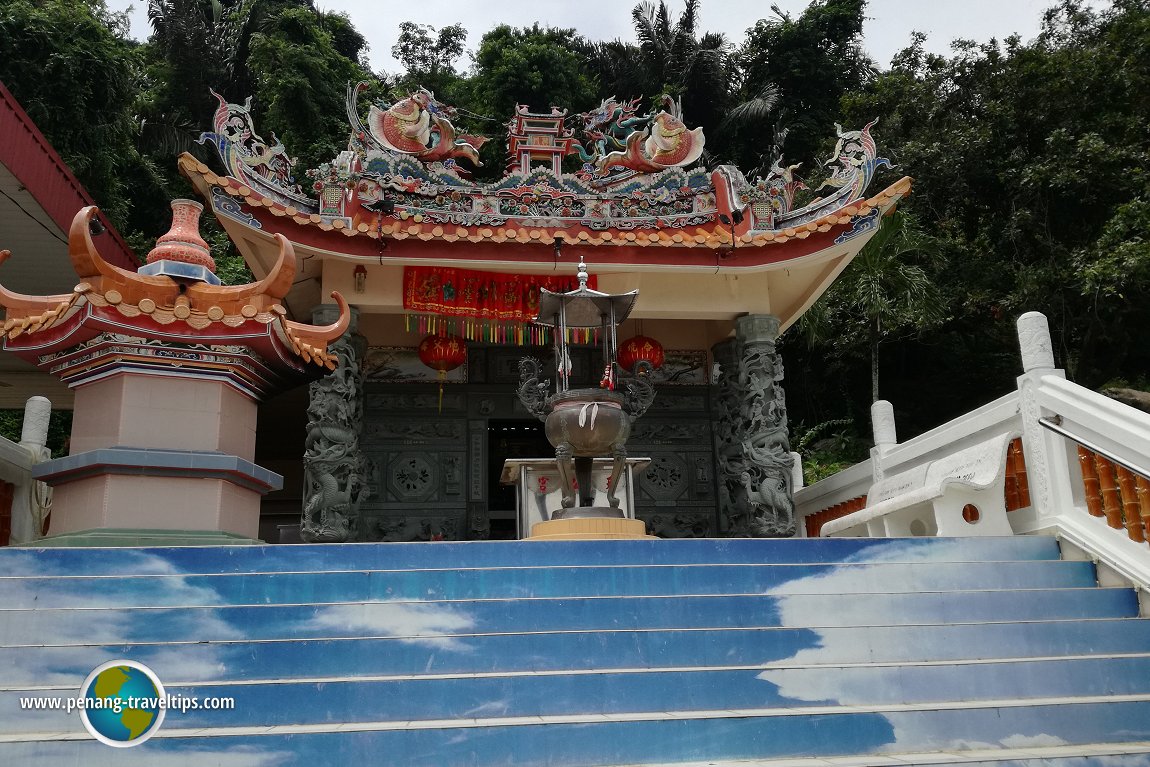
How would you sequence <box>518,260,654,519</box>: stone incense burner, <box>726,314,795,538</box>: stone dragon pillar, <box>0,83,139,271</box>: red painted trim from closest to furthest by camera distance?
<box>518,260,654,519</box>: stone incense burner → <box>0,83,139,271</box>: red painted trim → <box>726,314,795,538</box>: stone dragon pillar

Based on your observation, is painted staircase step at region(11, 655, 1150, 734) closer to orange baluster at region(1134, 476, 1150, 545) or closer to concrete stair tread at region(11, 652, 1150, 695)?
concrete stair tread at region(11, 652, 1150, 695)

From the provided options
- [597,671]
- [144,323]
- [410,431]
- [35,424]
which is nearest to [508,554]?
[597,671]

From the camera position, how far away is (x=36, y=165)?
6.45m

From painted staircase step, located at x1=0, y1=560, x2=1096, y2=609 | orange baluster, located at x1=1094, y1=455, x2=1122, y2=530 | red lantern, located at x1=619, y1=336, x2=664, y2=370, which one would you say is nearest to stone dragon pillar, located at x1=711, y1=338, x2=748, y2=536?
red lantern, located at x1=619, y1=336, x2=664, y2=370

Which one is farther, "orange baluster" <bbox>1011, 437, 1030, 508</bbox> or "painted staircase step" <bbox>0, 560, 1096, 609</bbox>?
"orange baluster" <bbox>1011, 437, 1030, 508</bbox>

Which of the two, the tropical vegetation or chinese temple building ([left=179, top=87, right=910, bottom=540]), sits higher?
the tropical vegetation

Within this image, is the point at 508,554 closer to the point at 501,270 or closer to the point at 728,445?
the point at 501,270

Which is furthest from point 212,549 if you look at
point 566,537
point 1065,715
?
point 1065,715

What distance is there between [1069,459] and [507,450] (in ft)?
20.1

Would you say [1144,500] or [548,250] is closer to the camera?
[1144,500]

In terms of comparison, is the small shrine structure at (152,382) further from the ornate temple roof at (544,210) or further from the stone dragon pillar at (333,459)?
the ornate temple roof at (544,210)

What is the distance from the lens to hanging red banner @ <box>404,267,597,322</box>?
7891 mm

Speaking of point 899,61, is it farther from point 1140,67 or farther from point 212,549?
point 212,549

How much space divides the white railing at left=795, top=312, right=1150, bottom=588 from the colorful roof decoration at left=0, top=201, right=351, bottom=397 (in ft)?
13.8
